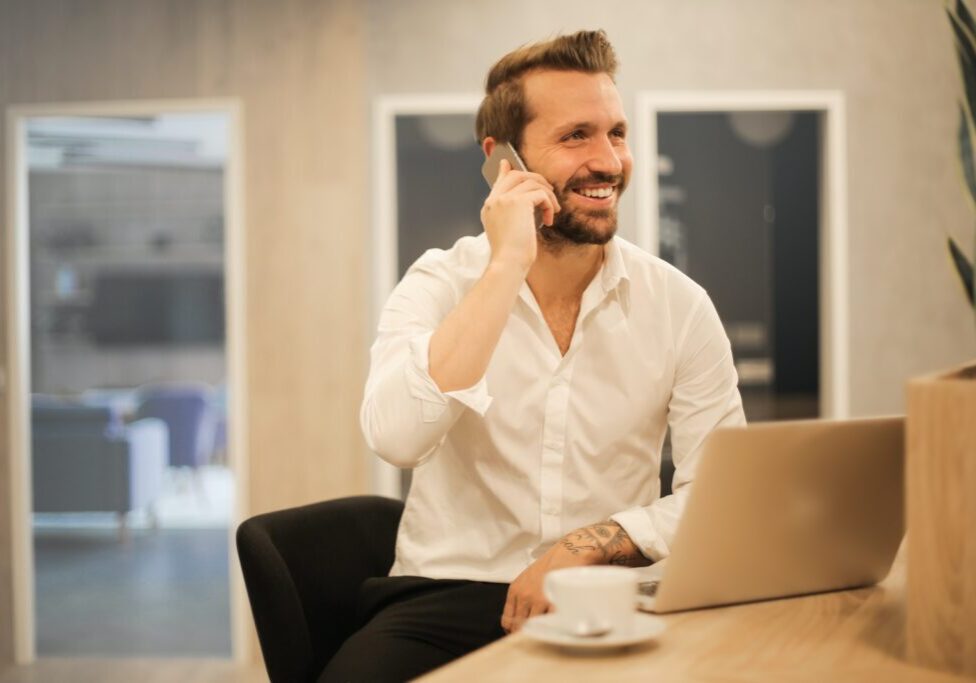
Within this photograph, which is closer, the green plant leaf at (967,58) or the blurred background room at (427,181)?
the green plant leaf at (967,58)

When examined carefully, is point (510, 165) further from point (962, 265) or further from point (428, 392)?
point (962, 265)

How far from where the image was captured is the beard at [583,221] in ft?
6.10

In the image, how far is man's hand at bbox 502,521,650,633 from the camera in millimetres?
1535

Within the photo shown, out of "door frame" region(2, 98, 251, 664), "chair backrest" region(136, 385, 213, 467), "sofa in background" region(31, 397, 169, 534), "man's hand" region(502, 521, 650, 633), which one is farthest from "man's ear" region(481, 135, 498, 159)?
"chair backrest" region(136, 385, 213, 467)

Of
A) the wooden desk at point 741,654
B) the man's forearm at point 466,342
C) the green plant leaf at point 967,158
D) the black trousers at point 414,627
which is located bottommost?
the black trousers at point 414,627

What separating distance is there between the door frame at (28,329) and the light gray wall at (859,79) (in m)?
0.94

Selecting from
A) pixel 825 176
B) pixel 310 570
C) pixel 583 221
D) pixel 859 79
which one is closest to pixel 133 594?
pixel 825 176

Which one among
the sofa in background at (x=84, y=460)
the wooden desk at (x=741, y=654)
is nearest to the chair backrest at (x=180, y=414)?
the sofa in background at (x=84, y=460)

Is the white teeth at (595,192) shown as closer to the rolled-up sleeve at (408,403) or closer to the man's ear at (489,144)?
the man's ear at (489,144)

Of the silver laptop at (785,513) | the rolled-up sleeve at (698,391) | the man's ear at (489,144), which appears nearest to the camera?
the silver laptop at (785,513)

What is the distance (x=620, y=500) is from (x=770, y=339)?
2.83m

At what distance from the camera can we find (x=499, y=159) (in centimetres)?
202

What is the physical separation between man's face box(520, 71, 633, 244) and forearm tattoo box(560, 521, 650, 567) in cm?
52

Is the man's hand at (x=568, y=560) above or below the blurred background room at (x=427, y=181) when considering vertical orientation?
below
